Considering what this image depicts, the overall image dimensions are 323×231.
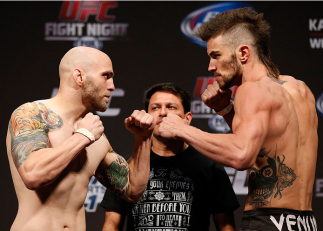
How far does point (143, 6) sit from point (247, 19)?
157 centimetres

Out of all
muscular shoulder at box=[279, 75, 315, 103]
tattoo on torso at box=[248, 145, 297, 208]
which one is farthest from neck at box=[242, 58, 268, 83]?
tattoo on torso at box=[248, 145, 297, 208]

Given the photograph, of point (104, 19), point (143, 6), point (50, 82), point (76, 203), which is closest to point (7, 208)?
point (50, 82)

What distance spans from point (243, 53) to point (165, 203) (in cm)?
94

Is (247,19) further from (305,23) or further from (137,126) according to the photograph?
(305,23)

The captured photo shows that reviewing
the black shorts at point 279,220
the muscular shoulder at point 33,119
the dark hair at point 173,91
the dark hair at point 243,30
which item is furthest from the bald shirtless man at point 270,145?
the dark hair at point 173,91

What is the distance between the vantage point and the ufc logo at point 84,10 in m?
3.21

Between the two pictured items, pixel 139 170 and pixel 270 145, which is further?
pixel 139 170

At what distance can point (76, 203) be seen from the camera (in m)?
1.71

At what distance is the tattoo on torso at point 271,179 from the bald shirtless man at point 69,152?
0.59 metres

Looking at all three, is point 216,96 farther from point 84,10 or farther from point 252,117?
point 84,10

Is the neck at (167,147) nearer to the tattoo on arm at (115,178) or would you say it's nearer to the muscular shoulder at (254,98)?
the tattoo on arm at (115,178)

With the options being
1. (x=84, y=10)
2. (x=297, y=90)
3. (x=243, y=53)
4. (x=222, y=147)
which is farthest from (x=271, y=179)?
(x=84, y=10)

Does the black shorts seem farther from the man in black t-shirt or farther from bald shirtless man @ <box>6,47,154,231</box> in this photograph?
bald shirtless man @ <box>6,47,154,231</box>

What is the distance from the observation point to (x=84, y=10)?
323 cm
